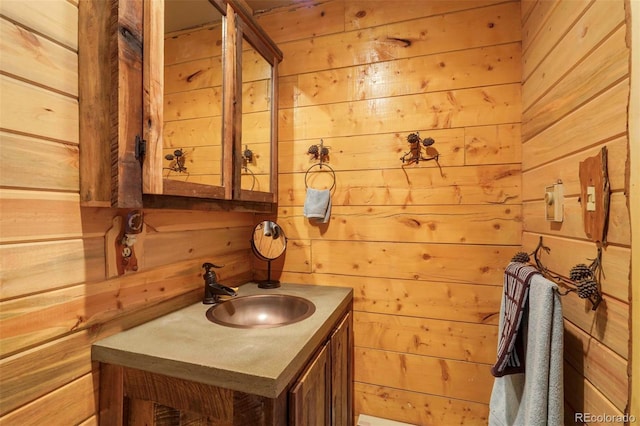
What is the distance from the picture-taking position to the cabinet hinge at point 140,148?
821 millimetres

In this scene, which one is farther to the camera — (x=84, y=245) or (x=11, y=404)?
(x=84, y=245)

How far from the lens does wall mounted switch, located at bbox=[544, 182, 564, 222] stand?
968 millimetres

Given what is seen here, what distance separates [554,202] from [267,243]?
1263mm

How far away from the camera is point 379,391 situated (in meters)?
1.51

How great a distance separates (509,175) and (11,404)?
1.85m

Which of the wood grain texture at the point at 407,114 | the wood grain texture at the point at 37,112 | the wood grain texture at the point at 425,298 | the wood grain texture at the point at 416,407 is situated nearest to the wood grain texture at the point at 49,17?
the wood grain texture at the point at 37,112

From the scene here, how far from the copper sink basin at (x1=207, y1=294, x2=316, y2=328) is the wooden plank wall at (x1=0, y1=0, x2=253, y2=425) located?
0.44 metres

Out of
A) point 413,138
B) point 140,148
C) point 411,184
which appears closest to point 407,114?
point 413,138

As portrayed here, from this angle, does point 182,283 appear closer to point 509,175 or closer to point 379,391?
point 379,391

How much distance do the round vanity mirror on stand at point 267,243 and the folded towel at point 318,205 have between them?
0.68 feet

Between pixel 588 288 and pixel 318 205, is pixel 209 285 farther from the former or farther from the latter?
pixel 588 288

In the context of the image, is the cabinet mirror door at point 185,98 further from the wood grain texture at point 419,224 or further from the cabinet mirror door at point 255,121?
the wood grain texture at point 419,224

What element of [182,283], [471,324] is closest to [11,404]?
[182,283]

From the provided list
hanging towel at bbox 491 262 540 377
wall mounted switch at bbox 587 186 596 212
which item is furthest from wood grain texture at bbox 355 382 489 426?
wall mounted switch at bbox 587 186 596 212
